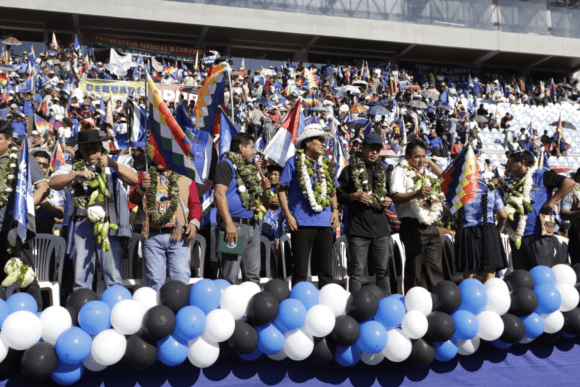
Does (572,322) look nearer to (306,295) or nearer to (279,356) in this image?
(306,295)

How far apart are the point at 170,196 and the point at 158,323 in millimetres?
1815

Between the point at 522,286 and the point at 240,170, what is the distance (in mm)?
2352

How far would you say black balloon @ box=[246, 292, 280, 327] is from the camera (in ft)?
9.80

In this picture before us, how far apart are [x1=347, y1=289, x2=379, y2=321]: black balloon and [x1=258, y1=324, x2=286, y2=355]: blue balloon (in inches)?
16.7

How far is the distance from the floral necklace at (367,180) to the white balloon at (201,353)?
2234 millimetres

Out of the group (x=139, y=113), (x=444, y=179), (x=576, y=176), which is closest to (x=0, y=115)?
(x=139, y=113)

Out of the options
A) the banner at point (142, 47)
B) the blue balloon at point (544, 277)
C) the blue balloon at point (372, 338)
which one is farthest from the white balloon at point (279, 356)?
the banner at point (142, 47)

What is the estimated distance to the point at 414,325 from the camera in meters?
3.12

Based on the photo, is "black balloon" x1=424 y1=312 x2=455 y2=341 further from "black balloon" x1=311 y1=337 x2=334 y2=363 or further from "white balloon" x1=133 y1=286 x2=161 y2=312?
"white balloon" x1=133 y1=286 x2=161 y2=312

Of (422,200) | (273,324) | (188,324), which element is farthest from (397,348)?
(422,200)

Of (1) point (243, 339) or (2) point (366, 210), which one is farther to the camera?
(2) point (366, 210)

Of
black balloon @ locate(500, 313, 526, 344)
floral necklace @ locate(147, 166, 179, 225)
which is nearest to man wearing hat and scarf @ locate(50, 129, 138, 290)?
floral necklace @ locate(147, 166, 179, 225)

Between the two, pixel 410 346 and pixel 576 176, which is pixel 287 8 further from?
pixel 410 346

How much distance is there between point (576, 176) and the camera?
624 cm
